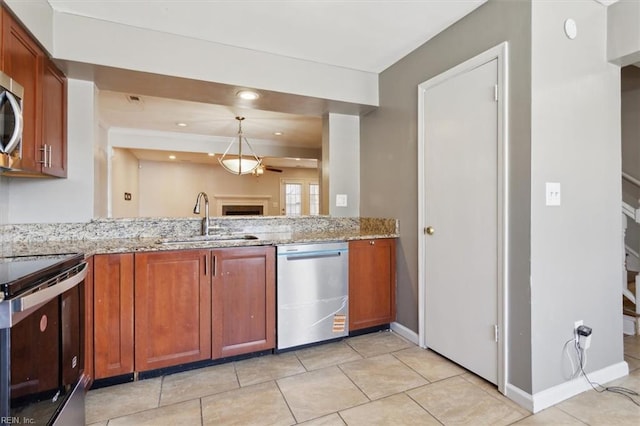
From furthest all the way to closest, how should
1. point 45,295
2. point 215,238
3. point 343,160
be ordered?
point 343,160
point 215,238
point 45,295

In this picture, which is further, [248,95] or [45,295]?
[248,95]

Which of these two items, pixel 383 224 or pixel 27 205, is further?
pixel 383 224

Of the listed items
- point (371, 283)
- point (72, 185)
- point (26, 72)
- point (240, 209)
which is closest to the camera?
point (26, 72)

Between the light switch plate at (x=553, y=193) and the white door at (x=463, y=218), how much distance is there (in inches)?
9.8

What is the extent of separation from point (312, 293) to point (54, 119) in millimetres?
2122

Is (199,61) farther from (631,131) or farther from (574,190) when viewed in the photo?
(631,131)

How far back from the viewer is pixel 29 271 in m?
1.21

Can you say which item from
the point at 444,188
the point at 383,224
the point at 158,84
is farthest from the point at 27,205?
the point at 444,188

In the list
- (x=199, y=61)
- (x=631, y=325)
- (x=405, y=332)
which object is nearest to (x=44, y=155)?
(x=199, y=61)

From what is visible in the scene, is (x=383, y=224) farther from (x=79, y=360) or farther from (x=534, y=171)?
(x=79, y=360)

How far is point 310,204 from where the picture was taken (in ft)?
32.4

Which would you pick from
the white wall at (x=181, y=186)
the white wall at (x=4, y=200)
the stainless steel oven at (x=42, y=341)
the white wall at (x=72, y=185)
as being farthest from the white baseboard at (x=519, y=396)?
the white wall at (x=181, y=186)

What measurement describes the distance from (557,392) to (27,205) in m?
3.51

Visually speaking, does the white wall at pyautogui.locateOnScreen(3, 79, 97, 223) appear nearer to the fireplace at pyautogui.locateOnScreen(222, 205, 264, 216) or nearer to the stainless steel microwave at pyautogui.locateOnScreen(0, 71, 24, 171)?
the stainless steel microwave at pyautogui.locateOnScreen(0, 71, 24, 171)
